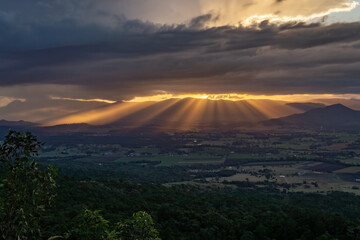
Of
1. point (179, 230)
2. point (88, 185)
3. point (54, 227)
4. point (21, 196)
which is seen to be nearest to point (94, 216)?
point (21, 196)

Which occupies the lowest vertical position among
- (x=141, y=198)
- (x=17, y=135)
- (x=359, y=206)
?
(x=359, y=206)

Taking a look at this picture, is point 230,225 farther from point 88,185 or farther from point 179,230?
point 88,185

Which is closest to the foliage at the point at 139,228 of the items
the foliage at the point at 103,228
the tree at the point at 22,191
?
the foliage at the point at 103,228

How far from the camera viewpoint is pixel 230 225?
268 ft

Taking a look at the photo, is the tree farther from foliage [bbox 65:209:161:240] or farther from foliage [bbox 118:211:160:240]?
foliage [bbox 118:211:160:240]

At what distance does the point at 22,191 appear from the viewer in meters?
21.5

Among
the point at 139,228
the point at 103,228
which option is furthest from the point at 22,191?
the point at 139,228

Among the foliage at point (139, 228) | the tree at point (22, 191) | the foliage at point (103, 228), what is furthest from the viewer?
the foliage at point (139, 228)

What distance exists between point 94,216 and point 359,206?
14536 cm

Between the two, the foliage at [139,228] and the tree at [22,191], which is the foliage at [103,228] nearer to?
the foliage at [139,228]

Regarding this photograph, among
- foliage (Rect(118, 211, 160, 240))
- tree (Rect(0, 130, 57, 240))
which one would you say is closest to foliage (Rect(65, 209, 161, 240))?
foliage (Rect(118, 211, 160, 240))

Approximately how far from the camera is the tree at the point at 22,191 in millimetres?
21078

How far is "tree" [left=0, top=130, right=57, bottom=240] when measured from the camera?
2108 centimetres

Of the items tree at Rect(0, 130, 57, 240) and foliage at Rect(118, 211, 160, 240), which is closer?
tree at Rect(0, 130, 57, 240)
